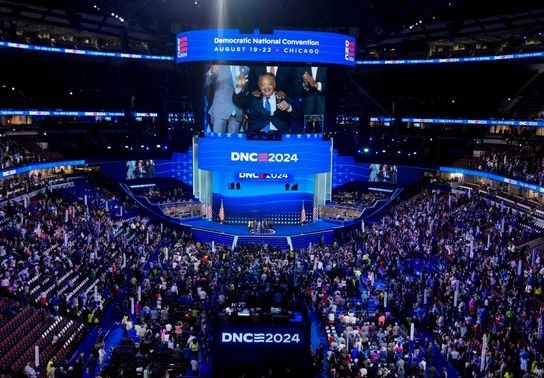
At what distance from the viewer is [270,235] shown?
127 ft

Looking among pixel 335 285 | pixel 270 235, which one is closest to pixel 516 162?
pixel 270 235

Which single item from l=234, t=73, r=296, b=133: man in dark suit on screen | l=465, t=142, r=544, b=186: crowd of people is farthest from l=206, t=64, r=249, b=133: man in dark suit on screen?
l=465, t=142, r=544, b=186: crowd of people

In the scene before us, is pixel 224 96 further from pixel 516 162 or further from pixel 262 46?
pixel 516 162

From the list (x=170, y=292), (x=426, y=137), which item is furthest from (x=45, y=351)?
(x=426, y=137)

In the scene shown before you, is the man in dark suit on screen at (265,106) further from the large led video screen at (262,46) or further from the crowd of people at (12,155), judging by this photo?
the crowd of people at (12,155)

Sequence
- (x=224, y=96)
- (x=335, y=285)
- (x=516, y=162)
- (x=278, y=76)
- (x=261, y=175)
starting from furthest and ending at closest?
Answer: (x=261, y=175), (x=224, y=96), (x=278, y=76), (x=516, y=162), (x=335, y=285)

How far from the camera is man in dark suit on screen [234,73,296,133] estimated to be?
133 feet

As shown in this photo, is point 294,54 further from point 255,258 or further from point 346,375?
point 346,375

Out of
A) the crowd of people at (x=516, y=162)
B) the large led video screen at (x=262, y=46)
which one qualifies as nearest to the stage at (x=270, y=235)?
the crowd of people at (x=516, y=162)

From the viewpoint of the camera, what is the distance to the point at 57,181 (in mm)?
39062

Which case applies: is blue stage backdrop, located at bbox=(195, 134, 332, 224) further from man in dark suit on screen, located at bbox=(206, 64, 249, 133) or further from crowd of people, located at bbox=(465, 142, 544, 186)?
crowd of people, located at bbox=(465, 142, 544, 186)

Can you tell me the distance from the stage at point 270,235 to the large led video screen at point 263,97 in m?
6.57

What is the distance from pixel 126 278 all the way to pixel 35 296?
5.05 meters

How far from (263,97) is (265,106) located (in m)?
0.62
